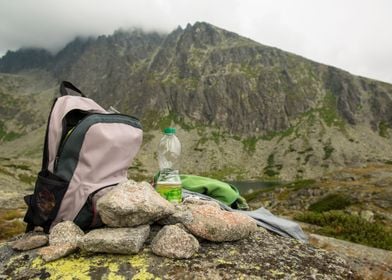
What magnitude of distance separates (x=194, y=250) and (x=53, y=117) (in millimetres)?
2911

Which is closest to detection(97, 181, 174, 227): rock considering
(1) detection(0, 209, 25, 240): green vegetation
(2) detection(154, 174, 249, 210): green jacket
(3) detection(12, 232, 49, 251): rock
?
(3) detection(12, 232, 49, 251): rock

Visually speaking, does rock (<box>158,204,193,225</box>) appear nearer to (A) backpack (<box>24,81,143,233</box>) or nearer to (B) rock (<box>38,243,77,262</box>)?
(A) backpack (<box>24,81,143,233</box>)

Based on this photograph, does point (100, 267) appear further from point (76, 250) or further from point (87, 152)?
point (87, 152)

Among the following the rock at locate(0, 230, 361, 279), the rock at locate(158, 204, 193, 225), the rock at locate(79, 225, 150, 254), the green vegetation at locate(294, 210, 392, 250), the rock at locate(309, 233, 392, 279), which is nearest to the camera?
the rock at locate(0, 230, 361, 279)

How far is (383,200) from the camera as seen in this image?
3094cm

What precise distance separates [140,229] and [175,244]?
52cm

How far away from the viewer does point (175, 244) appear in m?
4.08

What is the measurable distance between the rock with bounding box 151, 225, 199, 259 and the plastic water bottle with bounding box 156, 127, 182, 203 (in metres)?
1.35

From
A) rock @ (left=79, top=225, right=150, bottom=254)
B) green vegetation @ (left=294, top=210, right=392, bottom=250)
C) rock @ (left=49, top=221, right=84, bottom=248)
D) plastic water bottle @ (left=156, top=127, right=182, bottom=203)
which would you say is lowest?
green vegetation @ (left=294, top=210, right=392, bottom=250)

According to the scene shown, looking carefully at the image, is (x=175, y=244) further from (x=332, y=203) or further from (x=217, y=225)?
(x=332, y=203)

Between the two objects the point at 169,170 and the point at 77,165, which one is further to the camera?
the point at 169,170

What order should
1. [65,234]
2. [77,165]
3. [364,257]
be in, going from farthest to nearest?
1. [364,257]
2. [77,165]
3. [65,234]

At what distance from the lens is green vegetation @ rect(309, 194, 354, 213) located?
104 feet

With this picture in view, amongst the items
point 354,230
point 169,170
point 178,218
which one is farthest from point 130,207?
point 354,230
